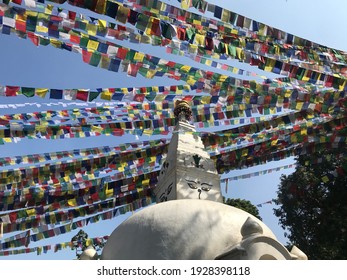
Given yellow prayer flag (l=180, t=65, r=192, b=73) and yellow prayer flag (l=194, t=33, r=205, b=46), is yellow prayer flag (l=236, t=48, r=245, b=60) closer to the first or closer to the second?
yellow prayer flag (l=194, t=33, r=205, b=46)

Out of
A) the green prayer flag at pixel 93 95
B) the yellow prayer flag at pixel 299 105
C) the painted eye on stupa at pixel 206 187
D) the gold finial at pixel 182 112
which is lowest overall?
the painted eye on stupa at pixel 206 187

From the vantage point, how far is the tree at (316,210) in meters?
17.3

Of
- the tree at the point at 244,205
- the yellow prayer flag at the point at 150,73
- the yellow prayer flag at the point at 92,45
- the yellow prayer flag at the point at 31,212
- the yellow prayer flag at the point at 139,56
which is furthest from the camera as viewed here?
the tree at the point at 244,205

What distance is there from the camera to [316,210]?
19.8m

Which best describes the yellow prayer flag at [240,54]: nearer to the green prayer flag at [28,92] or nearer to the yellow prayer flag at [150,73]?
the yellow prayer flag at [150,73]

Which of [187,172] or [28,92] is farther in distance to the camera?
[187,172]

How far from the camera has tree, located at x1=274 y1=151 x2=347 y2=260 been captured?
56.7ft

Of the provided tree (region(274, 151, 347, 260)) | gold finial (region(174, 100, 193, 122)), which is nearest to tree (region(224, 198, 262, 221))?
tree (region(274, 151, 347, 260))

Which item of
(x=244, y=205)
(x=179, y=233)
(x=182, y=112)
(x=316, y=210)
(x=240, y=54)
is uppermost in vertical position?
(x=240, y=54)

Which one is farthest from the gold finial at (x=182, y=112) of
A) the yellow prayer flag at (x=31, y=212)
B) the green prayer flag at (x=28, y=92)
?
the yellow prayer flag at (x=31, y=212)

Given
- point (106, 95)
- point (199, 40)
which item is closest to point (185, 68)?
point (199, 40)

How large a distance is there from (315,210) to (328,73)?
1282 cm

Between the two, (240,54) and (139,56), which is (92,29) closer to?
(139,56)
